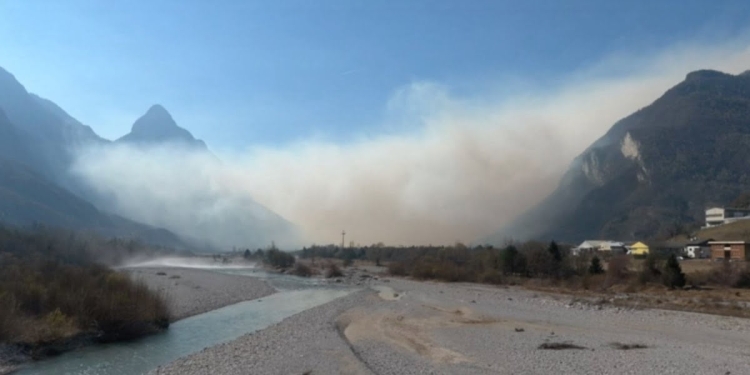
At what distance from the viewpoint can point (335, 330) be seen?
112 ft

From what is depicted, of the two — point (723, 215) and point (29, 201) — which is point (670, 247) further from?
point (29, 201)

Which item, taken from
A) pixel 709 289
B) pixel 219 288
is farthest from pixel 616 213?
pixel 219 288

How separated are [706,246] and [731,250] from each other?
1826cm

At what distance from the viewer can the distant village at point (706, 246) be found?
81.9m

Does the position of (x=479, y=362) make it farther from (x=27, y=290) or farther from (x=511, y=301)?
(x=511, y=301)

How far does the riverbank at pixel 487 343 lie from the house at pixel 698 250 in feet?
206

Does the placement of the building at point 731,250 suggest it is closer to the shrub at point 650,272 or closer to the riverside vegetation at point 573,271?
the riverside vegetation at point 573,271

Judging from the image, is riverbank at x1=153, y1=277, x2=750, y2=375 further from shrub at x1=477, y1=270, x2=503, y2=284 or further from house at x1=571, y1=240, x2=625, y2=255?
house at x1=571, y1=240, x2=625, y2=255

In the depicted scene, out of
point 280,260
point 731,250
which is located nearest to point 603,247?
point 731,250

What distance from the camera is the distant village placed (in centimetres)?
8186

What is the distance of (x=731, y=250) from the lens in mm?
82875

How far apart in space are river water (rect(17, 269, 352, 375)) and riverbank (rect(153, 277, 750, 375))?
1.81m

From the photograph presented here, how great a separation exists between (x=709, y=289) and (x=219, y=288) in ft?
172

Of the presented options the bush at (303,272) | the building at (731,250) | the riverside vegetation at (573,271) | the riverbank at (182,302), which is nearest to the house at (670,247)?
the building at (731,250)
